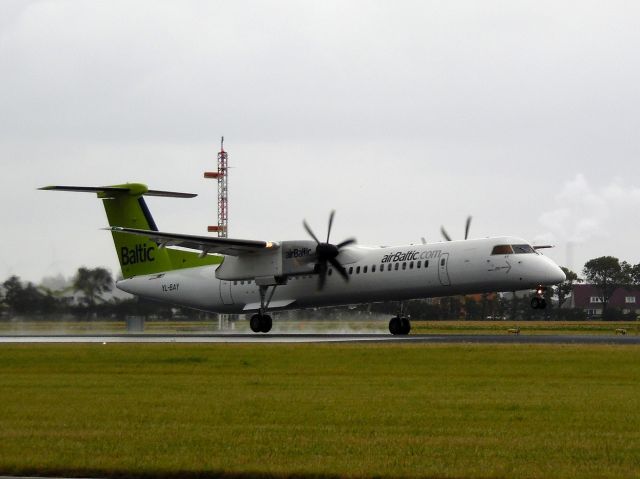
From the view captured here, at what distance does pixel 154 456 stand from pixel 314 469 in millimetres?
2250

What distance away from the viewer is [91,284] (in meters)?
58.4

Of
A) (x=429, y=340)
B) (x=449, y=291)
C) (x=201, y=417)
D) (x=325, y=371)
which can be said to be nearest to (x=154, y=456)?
(x=201, y=417)

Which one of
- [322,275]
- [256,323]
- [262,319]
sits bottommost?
[256,323]

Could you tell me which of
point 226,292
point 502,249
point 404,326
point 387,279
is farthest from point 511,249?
point 226,292

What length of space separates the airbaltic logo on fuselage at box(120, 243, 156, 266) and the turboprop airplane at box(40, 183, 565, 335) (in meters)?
0.05

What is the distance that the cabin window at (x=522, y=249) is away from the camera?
42.5m

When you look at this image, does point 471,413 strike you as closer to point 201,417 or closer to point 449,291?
point 201,417

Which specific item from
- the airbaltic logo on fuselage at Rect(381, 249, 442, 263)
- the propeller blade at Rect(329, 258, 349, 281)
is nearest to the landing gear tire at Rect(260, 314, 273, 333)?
the propeller blade at Rect(329, 258, 349, 281)

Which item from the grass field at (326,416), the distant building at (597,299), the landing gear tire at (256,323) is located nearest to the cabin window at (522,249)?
the grass field at (326,416)

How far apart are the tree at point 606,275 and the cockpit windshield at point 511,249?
3154 inches

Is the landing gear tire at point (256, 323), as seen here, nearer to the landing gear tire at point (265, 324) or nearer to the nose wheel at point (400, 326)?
the landing gear tire at point (265, 324)

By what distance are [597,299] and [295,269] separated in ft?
300

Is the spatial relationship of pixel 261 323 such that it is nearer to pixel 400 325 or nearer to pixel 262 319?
pixel 262 319

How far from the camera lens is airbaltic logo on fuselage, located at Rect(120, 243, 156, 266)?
5278cm
